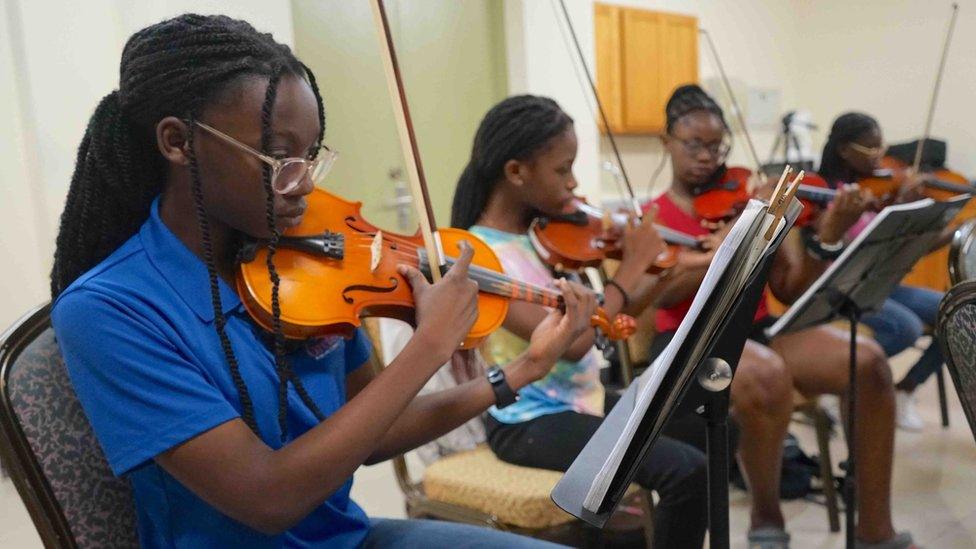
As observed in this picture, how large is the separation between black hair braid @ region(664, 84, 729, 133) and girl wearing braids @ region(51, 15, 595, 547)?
4.90ft

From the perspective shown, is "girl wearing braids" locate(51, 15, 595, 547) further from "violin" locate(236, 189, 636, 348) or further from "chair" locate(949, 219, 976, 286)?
"chair" locate(949, 219, 976, 286)

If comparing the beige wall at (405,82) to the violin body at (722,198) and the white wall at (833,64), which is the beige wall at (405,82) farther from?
the violin body at (722,198)

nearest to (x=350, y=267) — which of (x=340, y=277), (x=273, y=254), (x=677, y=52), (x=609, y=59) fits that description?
(x=340, y=277)

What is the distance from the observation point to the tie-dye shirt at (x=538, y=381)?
1555mm

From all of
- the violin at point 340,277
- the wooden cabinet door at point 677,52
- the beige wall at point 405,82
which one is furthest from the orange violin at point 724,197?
the wooden cabinet door at point 677,52

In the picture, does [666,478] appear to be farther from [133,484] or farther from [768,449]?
[133,484]

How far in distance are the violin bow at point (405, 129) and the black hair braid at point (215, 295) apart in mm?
289

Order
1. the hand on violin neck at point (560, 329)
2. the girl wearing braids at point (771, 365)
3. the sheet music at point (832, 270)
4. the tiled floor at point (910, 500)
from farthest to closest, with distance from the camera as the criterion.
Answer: the tiled floor at point (910, 500) → the girl wearing braids at point (771, 365) → the sheet music at point (832, 270) → the hand on violin neck at point (560, 329)

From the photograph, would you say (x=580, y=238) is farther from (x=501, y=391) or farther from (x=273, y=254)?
(x=273, y=254)

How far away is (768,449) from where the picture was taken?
1.91 m

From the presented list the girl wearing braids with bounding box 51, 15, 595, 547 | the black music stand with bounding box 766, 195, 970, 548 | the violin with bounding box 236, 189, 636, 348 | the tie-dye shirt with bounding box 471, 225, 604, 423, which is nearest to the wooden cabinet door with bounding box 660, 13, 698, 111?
the black music stand with bounding box 766, 195, 970, 548

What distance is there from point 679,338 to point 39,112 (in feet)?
5.17

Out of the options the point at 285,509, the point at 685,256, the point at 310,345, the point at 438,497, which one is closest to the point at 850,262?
the point at 685,256

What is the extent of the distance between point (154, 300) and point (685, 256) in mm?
1404
